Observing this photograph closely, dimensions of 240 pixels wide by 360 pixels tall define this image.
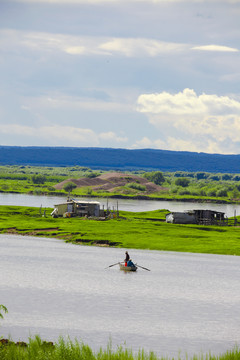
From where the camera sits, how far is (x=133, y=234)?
93875mm

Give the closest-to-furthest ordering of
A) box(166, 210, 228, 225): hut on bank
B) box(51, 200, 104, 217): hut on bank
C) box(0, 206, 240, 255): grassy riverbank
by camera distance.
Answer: box(0, 206, 240, 255): grassy riverbank, box(166, 210, 228, 225): hut on bank, box(51, 200, 104, 217): hut on bank

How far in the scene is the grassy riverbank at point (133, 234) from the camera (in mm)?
83062

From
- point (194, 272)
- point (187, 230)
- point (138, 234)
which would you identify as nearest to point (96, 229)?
point (138, 234)

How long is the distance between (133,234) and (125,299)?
4481 cm

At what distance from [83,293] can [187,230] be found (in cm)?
5517

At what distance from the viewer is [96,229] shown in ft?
325

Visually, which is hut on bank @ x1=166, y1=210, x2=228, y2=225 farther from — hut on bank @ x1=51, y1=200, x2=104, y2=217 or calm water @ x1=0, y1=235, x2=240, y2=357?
calm water @ x1=0, y1=235, x2=240, y2=357

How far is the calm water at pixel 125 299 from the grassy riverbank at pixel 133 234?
5745 millimetres

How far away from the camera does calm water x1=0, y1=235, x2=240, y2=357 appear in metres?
38.1

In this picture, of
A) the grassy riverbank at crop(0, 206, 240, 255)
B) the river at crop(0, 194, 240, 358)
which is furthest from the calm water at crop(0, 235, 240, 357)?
the grassy riverbank at crop(0, 206, 240, 255)

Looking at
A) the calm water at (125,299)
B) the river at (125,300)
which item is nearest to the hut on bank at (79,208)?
the river at (125,300)

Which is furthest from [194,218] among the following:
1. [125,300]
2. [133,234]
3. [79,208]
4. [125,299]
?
[125,300]

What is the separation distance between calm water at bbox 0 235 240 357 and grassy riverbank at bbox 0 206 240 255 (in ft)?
18.8

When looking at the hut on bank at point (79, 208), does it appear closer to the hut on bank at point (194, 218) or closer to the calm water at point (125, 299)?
the hut on bank at point (194, 218)
